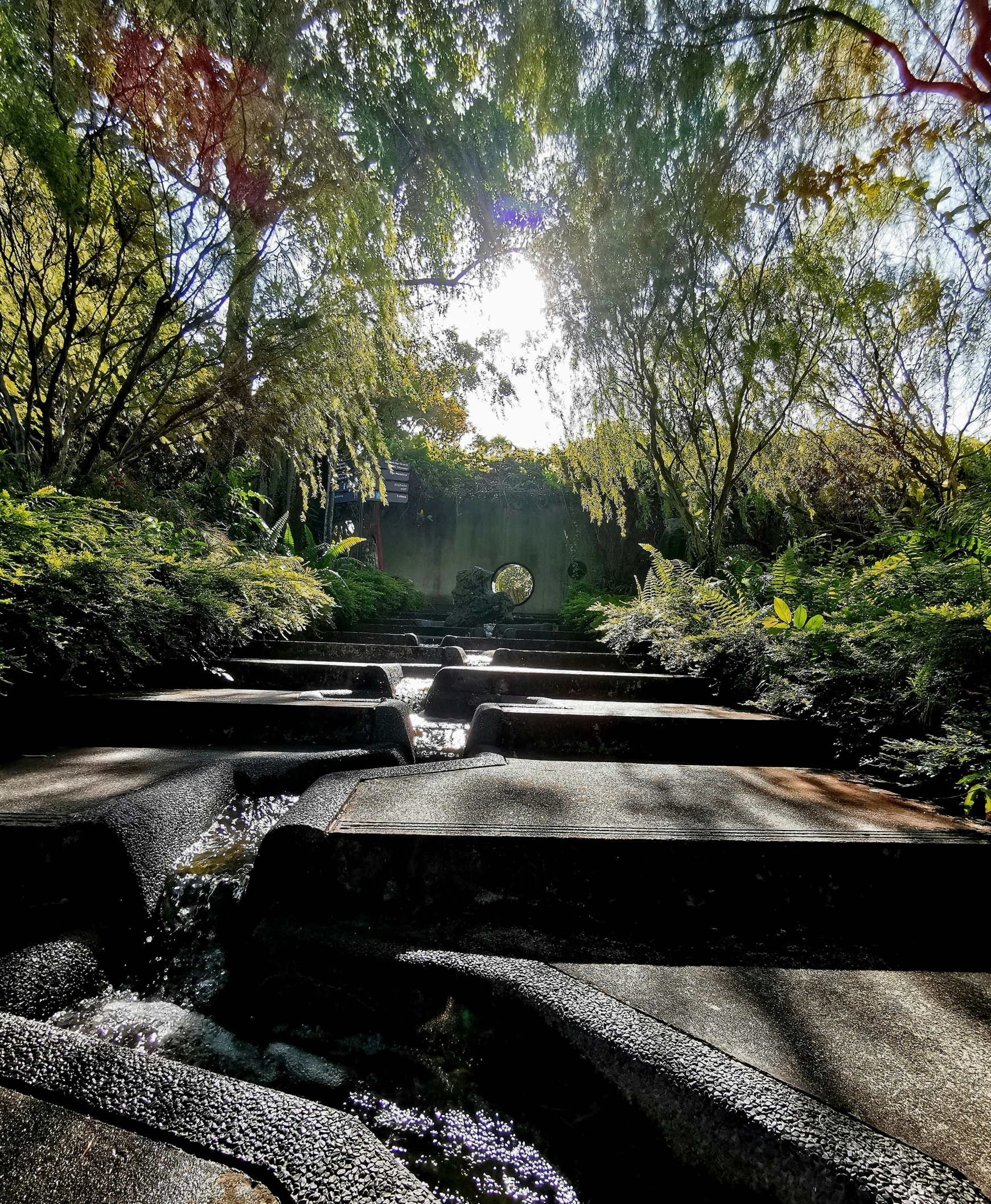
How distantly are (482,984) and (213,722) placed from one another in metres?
2.07

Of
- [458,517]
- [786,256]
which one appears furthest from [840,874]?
[458,517]

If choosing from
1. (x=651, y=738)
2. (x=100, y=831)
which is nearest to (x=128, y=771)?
(x=100, y=831)

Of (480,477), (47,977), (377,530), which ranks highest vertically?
(480,477)

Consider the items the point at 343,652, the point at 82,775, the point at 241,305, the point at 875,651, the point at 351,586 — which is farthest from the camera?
the point at 351,586

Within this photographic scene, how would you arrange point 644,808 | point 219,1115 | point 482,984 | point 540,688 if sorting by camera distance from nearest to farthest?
point 219,1115 → point 482,984 → point 644,808 → point 540,688

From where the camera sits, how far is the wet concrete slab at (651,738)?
9.10 ft

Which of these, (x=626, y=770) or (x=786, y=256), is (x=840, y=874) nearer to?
(x=626, y=770)

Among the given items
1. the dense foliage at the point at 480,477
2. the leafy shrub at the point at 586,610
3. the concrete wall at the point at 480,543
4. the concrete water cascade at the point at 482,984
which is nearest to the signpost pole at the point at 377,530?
the concrete wall at the point at 480,543

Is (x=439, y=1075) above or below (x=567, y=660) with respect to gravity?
below

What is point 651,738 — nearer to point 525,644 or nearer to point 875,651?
point 875,651

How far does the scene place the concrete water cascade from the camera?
0.80m

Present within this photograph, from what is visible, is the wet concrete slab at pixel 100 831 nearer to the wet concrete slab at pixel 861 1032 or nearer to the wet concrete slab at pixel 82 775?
the wet concrete slab at pixel 82 775

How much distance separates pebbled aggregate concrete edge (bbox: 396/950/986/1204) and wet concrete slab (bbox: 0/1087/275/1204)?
1.82 feet

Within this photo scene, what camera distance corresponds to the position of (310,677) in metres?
3.94
